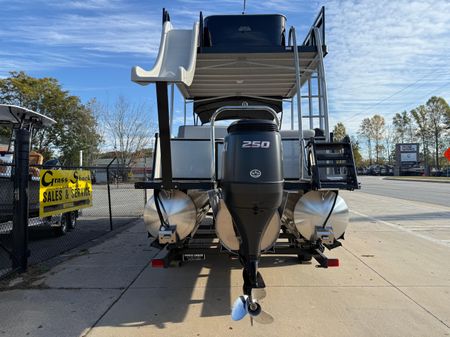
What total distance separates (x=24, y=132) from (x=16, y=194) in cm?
89

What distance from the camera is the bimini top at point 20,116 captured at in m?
7.59

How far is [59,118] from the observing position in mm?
39438

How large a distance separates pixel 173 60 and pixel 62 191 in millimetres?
4103

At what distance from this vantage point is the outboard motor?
2.98m

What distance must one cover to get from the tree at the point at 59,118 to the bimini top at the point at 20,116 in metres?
31.8

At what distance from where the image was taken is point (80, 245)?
7254 mm

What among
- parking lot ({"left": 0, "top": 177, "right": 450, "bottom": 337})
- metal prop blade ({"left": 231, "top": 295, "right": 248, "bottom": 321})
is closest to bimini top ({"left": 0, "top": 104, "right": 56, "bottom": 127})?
parking lot ({"left": 0, "top": 177, "right": 450, "bottom": 337})

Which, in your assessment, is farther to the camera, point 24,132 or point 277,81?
point 277,81

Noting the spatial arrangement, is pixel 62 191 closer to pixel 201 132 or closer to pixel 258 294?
pixel 201 132

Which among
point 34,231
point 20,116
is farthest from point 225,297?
point 34,231

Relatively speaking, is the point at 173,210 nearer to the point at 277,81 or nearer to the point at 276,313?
the point at 276,313

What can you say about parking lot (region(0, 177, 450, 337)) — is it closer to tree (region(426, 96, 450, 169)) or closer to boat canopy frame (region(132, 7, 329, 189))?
boat canopy frame (region(132, 7, 329, 189))

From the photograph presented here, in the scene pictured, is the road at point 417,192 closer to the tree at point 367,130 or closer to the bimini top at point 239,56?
the bimini top at point 239,56

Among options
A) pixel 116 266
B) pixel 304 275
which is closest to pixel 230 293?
pixel 304 275
